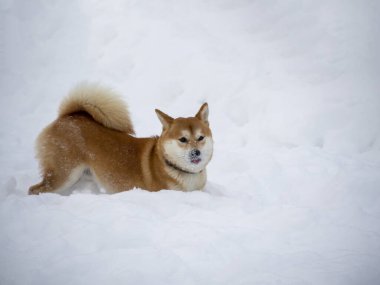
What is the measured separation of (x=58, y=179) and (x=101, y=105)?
1.02m

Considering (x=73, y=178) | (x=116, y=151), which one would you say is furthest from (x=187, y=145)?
(x=73, y=178)

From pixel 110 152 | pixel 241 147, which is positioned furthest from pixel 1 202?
pixel 241 147

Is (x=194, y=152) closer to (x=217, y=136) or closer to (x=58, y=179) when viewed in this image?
(x=58, y=179)

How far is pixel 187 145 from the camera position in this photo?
438cm

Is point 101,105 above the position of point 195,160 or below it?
above

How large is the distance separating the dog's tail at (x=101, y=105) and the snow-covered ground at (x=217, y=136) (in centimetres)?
82

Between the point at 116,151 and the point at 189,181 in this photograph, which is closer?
the point at 189,181

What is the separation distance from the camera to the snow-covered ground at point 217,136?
269 cm

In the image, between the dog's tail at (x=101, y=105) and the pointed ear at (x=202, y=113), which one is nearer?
the pointed ear at (x=202, y=113)

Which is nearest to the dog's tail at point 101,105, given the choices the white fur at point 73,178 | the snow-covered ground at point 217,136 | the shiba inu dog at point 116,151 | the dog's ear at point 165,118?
the shiba inu dog at point 116,151

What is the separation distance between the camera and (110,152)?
4621 mm

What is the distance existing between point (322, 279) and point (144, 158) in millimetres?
2691

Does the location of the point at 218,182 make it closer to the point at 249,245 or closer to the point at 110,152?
the point at 110,152

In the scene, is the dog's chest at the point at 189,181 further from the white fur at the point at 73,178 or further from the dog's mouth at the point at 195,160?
the white fur at the point at 73,178
